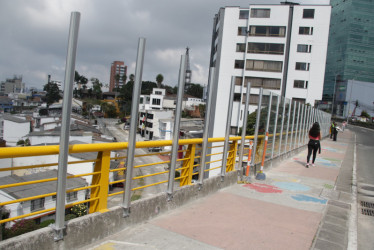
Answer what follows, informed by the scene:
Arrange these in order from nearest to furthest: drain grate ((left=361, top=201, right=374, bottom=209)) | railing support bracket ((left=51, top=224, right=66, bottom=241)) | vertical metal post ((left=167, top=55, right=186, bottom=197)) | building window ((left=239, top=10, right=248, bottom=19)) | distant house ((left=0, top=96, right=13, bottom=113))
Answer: railing support bracket ((left=51, top=224, right=66, bottom=241)) → vertical metal post ((left=167, top=55, right=186, bottom=197)) → drain grate ((left=361, top=201, right=374, bottom=209)) → building window ((left=239, top=10, right=248, bottom=19)) → distant house ((left=0, top=96, right=13, bottom=113))

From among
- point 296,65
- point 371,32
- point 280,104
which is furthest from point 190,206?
point 371,32

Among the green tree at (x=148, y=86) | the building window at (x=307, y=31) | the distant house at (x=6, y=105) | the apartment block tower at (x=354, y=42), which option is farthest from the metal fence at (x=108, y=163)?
the distant house at (x=6, y=105)

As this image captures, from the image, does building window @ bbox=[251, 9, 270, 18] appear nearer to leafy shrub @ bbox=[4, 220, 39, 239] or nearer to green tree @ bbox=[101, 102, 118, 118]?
leafy shrub @ bbox=[4, 220, 39, 239]

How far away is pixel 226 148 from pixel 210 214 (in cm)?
171

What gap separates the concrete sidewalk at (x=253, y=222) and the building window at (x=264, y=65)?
3626 cm

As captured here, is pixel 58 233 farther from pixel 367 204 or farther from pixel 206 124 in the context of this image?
pixel 367 204

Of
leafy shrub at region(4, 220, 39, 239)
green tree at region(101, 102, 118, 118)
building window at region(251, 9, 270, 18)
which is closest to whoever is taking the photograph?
leafy shrub at region(4, 220, 39, 239)

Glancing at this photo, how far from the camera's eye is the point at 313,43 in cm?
4053

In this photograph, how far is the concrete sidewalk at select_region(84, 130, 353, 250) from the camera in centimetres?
369

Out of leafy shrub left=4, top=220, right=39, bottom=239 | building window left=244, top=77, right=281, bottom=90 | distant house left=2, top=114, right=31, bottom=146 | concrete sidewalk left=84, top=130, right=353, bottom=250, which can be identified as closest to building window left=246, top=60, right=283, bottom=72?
building window left=244, top=77, right=281, bottom=90

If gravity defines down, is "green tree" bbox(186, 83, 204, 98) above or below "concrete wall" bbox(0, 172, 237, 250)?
above

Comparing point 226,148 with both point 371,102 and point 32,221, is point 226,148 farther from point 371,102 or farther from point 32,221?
point 371,102

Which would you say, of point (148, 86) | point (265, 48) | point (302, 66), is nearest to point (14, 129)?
point (265, 48)

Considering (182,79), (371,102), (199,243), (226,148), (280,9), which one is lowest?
(199,243)
